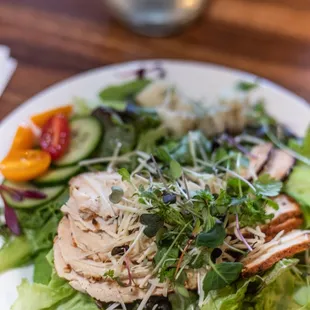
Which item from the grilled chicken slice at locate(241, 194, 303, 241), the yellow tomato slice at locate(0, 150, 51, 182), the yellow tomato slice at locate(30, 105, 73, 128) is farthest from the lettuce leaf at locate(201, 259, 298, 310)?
the yellow tomato slice at locate(30, 105, 73, 128)

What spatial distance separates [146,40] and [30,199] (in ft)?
5.42

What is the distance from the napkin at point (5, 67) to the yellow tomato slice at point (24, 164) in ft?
2.13

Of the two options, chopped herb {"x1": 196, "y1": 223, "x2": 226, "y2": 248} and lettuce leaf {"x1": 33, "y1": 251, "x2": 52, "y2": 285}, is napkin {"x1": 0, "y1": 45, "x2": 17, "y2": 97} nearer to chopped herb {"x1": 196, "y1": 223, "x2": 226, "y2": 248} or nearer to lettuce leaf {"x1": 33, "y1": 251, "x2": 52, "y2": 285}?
lettuce leaf {"x1": 33, "y1": 251, "x2": 52, "y2": 285}

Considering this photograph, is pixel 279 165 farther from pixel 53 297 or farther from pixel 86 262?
pixel 53 297

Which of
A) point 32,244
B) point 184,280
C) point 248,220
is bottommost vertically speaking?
point 32,244

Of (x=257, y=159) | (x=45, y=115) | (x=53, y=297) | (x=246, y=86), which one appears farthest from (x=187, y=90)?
(x=53, y=297)

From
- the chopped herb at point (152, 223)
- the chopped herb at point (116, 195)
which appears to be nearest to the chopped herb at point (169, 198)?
the chopped herb at point (152, 223)

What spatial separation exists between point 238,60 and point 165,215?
181 cm

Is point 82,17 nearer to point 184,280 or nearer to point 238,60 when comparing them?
point 238,60

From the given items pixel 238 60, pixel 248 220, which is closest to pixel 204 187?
pixel 248 220

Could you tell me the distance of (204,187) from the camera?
229cm

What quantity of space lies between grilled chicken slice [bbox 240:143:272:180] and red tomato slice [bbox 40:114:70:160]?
90 cm

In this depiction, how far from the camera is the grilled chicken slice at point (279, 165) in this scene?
99.9 inches

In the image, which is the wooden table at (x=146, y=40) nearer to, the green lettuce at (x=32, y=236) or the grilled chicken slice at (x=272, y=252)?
the green lettuce at (x=32, y=236)
